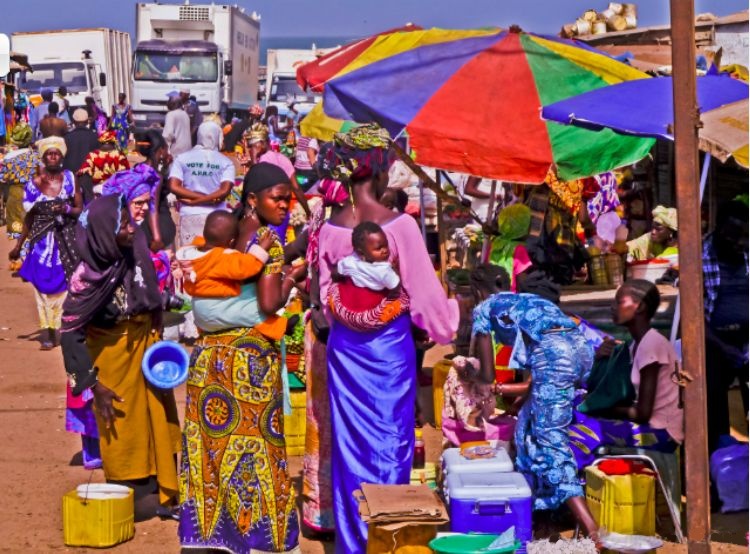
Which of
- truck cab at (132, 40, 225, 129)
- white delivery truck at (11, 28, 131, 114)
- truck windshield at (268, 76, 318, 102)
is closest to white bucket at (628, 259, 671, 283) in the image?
truck cab at (132, 40, 225, 129)

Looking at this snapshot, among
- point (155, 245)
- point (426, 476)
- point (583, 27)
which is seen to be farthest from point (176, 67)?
point (426, 476)

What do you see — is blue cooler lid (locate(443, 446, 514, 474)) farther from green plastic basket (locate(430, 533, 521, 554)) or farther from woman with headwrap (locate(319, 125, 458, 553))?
green plastic basket (locate(430, 533, 521, 554))

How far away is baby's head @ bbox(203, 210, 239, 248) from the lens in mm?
6027

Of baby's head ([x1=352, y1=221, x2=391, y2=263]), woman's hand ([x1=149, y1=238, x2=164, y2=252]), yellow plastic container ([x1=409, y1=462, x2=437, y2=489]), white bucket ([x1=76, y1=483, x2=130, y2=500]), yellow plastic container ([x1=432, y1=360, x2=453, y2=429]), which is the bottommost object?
white bucket ([x1=76, y1=483, x2=130, y2=500])

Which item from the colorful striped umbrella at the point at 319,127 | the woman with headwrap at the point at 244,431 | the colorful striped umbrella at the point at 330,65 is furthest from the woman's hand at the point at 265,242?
the colorful striped umbrella at the point at 319,127

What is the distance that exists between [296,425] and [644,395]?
7.98 feet

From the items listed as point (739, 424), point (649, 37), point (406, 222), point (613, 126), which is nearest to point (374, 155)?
point (406, 222)

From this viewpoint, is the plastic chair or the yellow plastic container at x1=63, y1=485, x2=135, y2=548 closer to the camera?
the plastic chair

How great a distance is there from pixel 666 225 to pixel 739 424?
3.65 metres

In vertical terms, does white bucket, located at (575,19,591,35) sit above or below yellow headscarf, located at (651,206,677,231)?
above

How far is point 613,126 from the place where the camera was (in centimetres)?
680

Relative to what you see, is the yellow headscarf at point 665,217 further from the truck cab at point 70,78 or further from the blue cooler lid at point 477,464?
the truck cab at point 70,78

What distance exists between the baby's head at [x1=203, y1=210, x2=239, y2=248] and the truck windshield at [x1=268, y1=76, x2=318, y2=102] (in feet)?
93.2

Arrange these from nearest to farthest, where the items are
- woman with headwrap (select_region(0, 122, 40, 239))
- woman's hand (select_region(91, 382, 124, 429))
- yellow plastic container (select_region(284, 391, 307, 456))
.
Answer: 1. woman's hand (select_region(91, 382, 124, 429))
2. yellow plastic container (select_region(284, 391, 307, 456))
3. woman with headwrap (select_region(0, 122, 40, 239))
